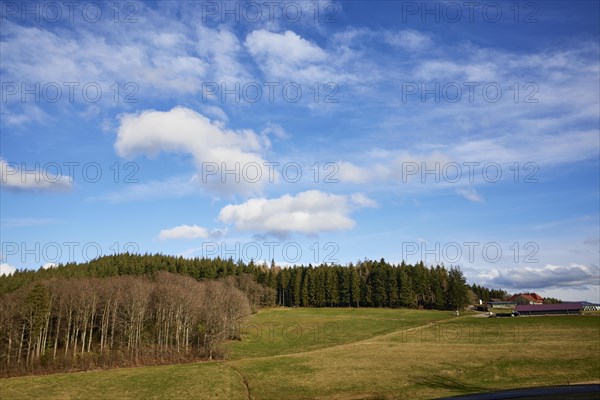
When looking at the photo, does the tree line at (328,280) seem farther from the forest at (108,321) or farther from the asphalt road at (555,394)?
the asphalt road at (555,394)

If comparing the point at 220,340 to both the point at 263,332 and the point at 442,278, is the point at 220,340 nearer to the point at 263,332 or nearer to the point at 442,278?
the point at 263,332

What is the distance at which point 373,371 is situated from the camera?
5269 cm

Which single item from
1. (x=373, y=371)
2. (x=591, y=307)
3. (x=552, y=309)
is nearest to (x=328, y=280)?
(x=552, y=309)

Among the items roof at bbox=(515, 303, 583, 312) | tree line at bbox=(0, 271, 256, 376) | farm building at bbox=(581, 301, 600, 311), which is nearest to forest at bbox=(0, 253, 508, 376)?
tree line at bbox=(0, 271, 256, 376)

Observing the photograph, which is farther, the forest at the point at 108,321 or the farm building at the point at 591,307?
the farm building at the point at 591,307

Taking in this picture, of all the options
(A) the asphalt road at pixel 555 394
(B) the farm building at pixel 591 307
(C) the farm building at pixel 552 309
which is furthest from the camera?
(B) the farm building at pixel 591 307

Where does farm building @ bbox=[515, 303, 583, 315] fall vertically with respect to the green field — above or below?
above

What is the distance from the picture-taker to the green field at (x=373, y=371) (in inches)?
1805

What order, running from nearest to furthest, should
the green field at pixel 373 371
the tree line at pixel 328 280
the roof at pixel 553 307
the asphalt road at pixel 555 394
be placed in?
the asphalt road at pixel 555 394 → the green field at pixel 373 371 → the roof at pixel 553 307 → the tree line at pixel 328 280

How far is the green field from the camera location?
45844 mm

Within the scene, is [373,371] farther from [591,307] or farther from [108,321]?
[591,307]

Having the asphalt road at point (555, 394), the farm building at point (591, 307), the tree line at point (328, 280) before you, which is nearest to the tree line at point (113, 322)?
the tree line at point (328, 280)

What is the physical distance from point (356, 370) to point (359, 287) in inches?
3973

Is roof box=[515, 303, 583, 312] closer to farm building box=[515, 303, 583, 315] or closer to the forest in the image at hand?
farm building box=[515, 303, 583, 315]
